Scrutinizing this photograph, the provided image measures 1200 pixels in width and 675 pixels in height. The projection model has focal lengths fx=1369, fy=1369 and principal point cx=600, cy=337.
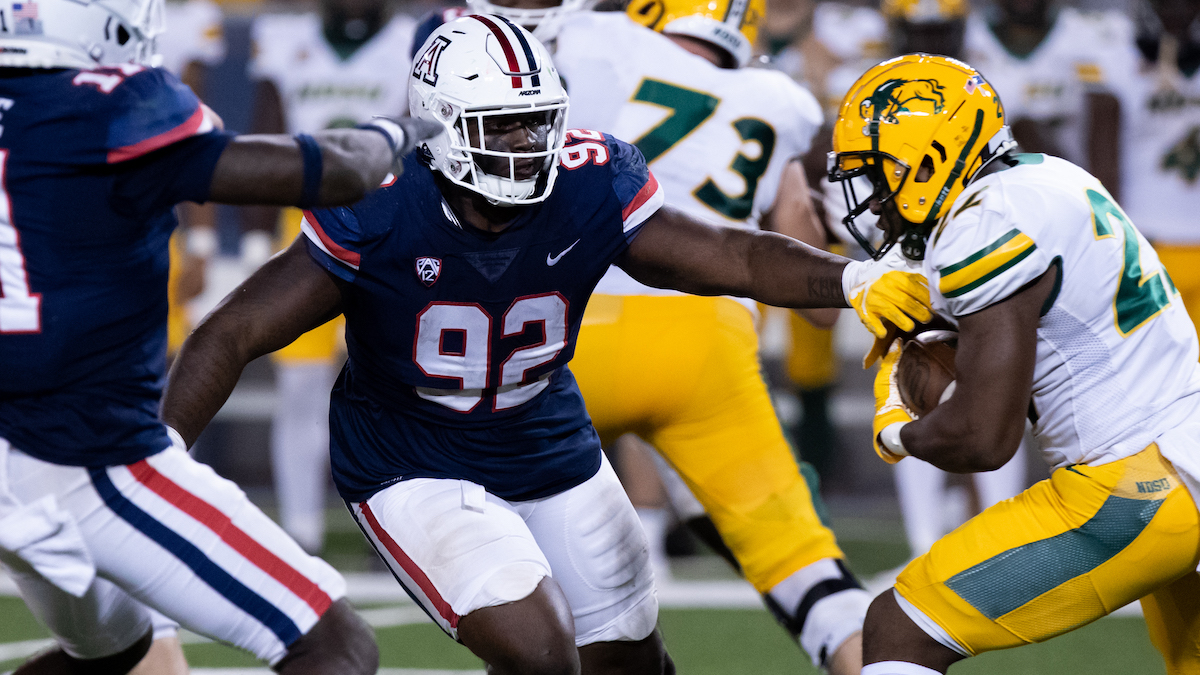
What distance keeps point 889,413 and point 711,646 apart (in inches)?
74.1

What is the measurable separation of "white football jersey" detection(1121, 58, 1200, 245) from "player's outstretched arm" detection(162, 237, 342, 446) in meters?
3.84

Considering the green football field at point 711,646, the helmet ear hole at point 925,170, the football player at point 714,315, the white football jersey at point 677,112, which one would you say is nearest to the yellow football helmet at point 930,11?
the football player at point 714,315

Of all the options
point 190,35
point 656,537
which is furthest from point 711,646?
point 190,35

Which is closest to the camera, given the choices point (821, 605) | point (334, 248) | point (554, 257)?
point (334, 248)

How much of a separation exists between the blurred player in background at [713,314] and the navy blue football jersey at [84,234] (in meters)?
1.35

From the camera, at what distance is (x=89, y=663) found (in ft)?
9.23

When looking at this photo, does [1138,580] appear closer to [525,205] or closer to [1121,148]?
[525,205]

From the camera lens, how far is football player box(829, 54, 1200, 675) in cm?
248

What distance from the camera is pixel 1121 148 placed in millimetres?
5586

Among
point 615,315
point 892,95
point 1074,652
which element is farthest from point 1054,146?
point 892,95

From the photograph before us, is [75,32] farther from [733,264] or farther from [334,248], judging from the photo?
[733,264]

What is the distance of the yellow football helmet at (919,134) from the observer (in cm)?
263

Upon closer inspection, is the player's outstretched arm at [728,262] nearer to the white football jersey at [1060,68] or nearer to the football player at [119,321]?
the football player at [119,321]

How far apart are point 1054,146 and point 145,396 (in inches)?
179
